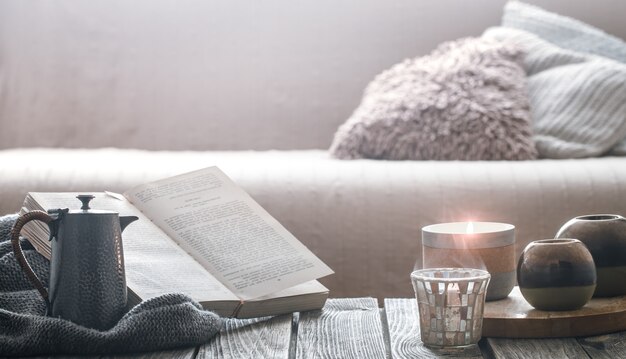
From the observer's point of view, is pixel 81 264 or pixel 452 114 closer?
pixel 81 264

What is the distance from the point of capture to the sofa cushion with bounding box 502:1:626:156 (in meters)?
2.16

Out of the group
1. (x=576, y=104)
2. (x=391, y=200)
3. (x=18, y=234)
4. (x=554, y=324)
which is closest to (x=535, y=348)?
(x=554, y=324)

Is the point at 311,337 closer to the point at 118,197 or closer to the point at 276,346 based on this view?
the point at 276,346

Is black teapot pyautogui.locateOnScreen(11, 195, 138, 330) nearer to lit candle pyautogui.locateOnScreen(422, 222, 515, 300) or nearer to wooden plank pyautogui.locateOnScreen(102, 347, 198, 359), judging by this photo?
wooden plank pyautogui.locateOnScreen(102, 347, 198, 359)

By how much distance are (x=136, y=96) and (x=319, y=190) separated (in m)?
0.99

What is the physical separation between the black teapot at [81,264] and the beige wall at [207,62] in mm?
1611

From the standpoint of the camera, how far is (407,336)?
0.83m

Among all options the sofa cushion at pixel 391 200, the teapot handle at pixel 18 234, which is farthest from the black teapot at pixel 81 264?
the sofa cushion at pixel 391 200

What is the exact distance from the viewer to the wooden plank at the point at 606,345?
2.47 ft

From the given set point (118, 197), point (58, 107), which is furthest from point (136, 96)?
point (118, 197)

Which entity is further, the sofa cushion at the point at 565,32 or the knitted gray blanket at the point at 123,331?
the sofa cushion at the point at 565,32

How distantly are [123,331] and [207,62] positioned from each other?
1763 millimetres

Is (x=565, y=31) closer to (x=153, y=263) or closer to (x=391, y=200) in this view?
(x=391, y=200)

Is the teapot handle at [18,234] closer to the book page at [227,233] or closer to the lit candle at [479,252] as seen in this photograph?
the book page at [227,233]
